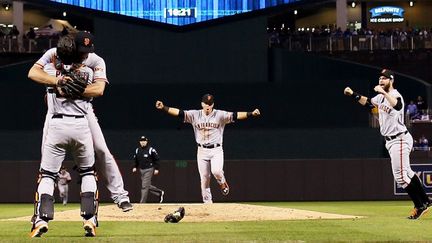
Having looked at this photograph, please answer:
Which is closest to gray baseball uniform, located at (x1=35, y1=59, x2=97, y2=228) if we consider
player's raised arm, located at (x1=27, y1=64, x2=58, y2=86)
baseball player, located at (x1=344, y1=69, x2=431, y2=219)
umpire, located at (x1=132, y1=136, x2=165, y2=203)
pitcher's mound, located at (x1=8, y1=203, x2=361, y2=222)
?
player's raised arm, located at (x1=27, y1=64, x2=58, y2=86)

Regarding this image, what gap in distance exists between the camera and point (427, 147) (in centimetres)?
2858

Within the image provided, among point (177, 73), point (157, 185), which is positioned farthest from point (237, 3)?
point (157, 185)

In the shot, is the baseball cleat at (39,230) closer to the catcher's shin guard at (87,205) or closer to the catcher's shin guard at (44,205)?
the catcher's shin guard at (44,205)

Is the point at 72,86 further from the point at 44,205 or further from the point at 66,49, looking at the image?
the point at 44,205

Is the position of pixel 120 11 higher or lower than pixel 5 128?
higher

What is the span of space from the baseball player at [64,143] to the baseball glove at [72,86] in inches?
0.5

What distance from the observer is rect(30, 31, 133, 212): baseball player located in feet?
33.8

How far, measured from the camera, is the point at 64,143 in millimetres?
10281

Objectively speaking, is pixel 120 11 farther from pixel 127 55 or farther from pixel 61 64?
pixel 61 64

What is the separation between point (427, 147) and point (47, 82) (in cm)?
1999

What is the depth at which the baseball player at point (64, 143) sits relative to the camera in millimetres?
10242

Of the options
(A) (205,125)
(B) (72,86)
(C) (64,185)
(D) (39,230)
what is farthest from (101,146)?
(C) (64,185)

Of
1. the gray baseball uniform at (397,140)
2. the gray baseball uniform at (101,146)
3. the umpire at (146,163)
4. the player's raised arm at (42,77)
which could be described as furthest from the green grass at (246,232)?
the umpire at (146,163)

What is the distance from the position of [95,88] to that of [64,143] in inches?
26.1
